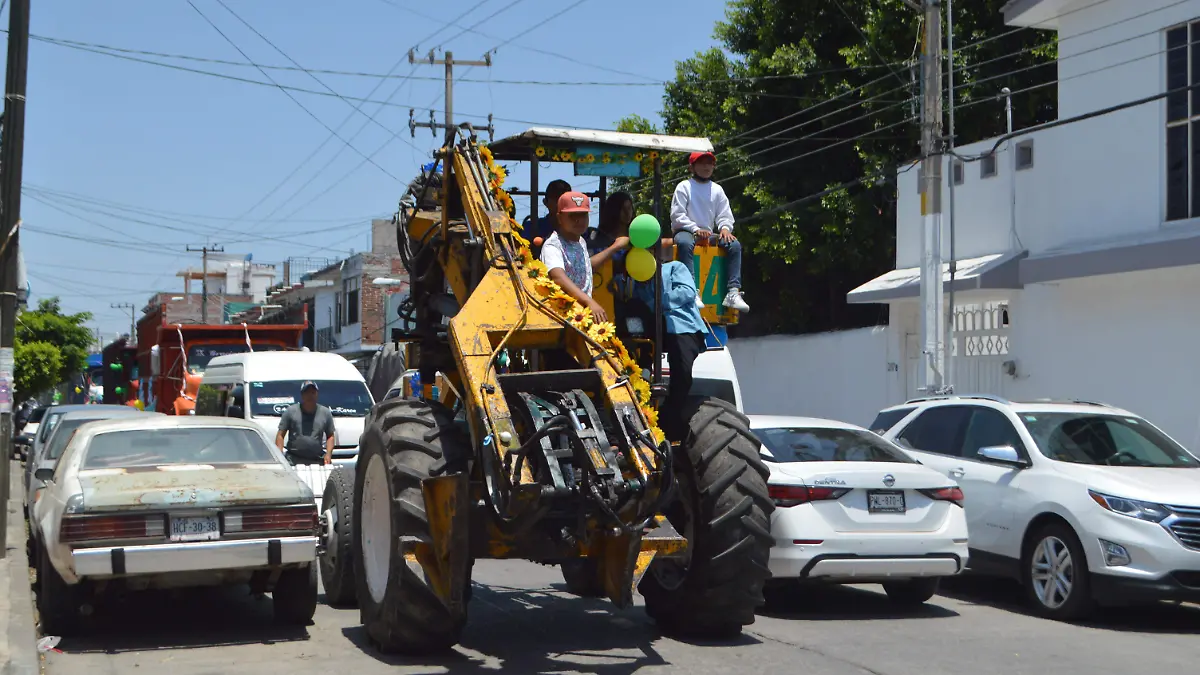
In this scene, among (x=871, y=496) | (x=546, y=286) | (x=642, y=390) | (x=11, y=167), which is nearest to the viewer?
(x=642, y=390)

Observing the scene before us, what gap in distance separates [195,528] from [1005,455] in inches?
255

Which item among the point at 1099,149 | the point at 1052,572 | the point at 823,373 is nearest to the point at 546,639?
the point at 1052,572

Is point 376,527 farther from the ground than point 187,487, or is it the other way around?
point 187,487

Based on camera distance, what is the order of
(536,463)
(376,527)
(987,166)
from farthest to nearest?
1. (987,166)
2. (376,527)
3. (536,463)

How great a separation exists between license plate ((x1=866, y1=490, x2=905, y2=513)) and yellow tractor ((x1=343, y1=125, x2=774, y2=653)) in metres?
1.95

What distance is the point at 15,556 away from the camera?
1270cm

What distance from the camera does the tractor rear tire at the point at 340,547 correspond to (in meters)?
10.3

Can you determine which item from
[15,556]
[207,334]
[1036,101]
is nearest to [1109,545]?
[15,556]

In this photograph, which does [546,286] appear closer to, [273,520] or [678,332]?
[678,332]

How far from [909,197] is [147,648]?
648 inches

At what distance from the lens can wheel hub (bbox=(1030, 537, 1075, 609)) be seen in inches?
408

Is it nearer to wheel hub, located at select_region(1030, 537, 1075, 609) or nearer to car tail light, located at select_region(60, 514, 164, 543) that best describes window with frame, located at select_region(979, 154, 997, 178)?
wheel hub, located at select_region(1030, 537, 1075, 609)

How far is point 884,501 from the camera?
10.2 metres

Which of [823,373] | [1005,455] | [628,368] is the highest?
[628,368]
